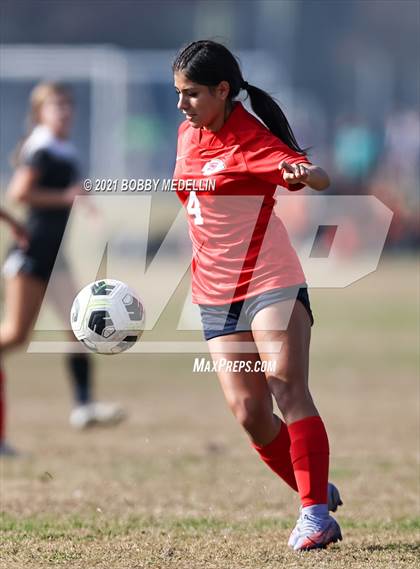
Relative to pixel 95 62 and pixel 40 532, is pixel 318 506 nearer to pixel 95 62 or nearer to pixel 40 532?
pixel 40 532

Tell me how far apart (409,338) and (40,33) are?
38.5m

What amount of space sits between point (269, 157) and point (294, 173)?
0.22 metres

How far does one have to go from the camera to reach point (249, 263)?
18.9 ft

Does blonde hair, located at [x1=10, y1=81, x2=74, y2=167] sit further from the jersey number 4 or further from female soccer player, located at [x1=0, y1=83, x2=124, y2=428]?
the jersey number 4

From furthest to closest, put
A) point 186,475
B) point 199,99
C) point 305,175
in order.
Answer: point 186,475 < point 199,99 < point 305,175

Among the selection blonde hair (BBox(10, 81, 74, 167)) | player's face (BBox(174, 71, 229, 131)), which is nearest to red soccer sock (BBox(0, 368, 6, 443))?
blonde hair (BBox(10, 81, 74, 167))

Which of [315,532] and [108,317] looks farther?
[108,317]

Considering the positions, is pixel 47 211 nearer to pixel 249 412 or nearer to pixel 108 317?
pixel 108 317

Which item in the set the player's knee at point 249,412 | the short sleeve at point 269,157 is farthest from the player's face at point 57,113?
the player's knee at point 249,412

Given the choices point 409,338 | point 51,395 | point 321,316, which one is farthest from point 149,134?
point 51,395

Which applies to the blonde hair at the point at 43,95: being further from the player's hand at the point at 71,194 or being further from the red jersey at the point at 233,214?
the red jersey at the point at 233,214

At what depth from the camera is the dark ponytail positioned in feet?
18.4

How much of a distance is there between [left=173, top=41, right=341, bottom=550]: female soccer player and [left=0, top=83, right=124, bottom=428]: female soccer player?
12.6ft

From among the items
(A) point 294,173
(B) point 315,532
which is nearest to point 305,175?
(A) point 294,173
